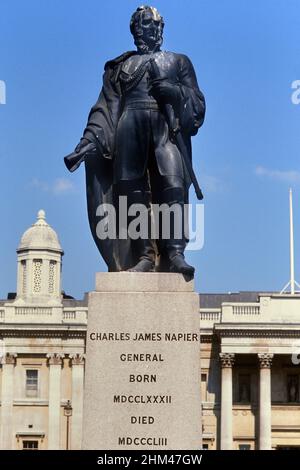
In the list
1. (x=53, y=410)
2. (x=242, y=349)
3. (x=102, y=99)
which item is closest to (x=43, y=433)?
(x=53, y=410)

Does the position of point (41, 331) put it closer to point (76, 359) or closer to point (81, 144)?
point (76, 359)

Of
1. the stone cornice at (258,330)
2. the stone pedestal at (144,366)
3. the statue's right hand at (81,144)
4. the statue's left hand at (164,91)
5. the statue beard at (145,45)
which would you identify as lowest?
the stone pedestal at (144,366)

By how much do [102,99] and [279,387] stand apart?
244 ft

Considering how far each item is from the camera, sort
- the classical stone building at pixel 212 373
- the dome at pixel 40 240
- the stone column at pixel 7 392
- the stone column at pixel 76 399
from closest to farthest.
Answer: the stone column at pixel 76 399 → the classical stone building at pixel 212 373 → the stone column at pixel 7 392 → the dome at pixel 40 240

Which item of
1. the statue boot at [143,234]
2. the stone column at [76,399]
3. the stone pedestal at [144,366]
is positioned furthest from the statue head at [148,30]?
the stone column at [76,399]

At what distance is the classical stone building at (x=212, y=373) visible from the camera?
293 feet

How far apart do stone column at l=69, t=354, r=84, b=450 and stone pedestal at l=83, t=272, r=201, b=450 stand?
7089 cm

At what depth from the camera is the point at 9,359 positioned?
90.9 m

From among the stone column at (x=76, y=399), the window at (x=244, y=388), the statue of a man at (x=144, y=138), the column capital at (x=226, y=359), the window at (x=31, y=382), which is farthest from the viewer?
the window at (x=244, y=388)

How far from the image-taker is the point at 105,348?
54.5 ft

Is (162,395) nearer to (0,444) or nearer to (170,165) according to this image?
(170,165)

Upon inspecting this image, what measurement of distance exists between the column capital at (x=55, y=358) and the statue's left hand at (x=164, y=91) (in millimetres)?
74172

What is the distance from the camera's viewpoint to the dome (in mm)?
93375

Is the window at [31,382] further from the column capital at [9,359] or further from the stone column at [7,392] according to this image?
the column capital at [9,359]
